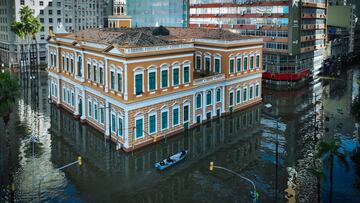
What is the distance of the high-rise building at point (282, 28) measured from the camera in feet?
310

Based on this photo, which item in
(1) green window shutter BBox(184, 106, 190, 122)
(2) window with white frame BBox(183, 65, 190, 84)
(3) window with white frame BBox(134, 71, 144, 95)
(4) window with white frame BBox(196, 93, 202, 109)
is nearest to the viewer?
(3) window with white frame BBox(134, 71, 144, 95)

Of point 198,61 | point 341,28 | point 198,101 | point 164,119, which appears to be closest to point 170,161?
point 164,119

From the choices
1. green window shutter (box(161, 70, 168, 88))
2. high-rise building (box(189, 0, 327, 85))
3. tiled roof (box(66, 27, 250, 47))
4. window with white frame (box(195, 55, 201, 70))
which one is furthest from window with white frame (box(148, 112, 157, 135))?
high-rise building (box(189, 0, 327, 85))

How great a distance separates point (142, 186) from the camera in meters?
41.8

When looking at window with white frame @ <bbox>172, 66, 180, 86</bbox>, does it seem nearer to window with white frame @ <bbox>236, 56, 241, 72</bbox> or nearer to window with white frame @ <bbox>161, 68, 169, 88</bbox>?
window with white frame @ <bbox>161, 68, 169, 88</bbox>

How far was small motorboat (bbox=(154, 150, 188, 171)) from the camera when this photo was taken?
4578cm

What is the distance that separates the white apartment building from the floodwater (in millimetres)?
57205

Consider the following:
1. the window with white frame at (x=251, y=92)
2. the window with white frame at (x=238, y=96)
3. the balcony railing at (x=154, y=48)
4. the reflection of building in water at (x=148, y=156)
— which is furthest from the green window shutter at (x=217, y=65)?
the balcony railing at (x=154, y=48)

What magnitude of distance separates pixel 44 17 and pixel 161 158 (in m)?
94.5

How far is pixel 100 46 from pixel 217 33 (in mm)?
25172

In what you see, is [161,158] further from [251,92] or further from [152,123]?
[251,92]

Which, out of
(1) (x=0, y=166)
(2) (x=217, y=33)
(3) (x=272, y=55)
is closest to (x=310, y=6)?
(3) (x=272, y=55)

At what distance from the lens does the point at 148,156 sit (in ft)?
164

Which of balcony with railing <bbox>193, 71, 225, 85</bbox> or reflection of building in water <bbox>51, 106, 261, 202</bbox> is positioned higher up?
balcony with railing <bbox>193, 71, 225, 85</bbox>
